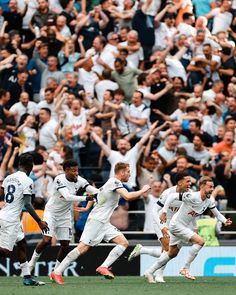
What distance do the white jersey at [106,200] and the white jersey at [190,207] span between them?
40.2 inches

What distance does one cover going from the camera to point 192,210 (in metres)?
20.6

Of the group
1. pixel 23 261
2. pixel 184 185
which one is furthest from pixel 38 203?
pixel 23 261

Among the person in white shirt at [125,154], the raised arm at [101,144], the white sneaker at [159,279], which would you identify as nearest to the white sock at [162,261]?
the white sneaker at [159,279]

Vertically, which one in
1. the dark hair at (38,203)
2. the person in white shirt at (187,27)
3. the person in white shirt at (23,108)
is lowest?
the dark hair at (38,203)

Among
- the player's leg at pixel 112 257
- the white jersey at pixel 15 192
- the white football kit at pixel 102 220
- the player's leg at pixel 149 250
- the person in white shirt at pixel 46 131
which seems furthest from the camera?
the person in white shirt at pixel 46 131

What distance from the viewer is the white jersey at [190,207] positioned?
2050cm

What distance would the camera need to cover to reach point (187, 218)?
2067 cm

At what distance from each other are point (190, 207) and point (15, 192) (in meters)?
3.13

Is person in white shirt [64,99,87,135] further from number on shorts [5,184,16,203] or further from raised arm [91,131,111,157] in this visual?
number on shorts [5,184,16,203]

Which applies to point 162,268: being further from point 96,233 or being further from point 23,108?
point 23,108

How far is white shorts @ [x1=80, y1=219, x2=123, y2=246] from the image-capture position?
20.6 metres

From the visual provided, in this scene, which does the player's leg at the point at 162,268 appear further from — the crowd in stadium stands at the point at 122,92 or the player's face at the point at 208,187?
the crowd in stadium stands at the point at 122,92

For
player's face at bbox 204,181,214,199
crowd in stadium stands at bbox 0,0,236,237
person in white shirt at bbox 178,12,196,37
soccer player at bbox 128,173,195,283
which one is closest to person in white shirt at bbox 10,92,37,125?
crowd in stadium stands at bbox 0,0,236,237

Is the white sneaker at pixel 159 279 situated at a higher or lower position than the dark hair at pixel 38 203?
lower
